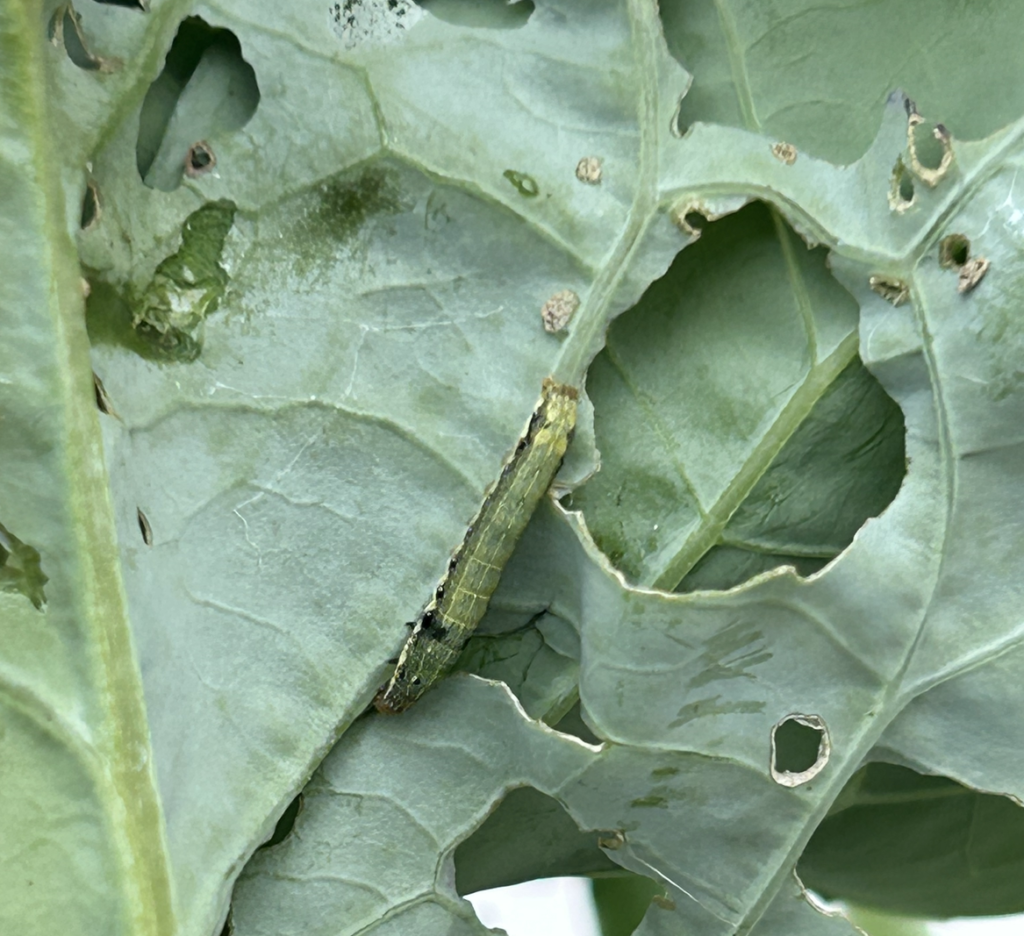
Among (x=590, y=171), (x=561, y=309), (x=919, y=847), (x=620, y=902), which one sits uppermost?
(x=590, y=171)

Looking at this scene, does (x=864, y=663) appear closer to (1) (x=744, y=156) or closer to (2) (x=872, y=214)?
(2) (x=872, y=214)

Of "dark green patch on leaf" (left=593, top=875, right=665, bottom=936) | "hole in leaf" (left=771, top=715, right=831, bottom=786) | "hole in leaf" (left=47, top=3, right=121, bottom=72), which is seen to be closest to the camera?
"hole in leaf" (left=47, top=3, right=121, bottom=72)

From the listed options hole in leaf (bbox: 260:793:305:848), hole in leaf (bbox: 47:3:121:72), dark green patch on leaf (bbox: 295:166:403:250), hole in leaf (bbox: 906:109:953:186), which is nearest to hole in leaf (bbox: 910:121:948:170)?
hole in leaf (bbox: 906:109:953:186)

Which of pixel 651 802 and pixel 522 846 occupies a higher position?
pixel 651 802

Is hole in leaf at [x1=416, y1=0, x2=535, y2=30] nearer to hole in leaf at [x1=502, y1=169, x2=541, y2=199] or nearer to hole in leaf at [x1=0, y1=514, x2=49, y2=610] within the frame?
hole in leaf at [x1=502, y1=169, x2=541, y2=199]

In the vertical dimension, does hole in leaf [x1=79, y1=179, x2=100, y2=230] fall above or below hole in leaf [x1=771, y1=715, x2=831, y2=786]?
above

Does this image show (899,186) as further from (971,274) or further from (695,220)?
(695,220)

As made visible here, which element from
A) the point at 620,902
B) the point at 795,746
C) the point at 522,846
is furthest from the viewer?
the point at 620,902

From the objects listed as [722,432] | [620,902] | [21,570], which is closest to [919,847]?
[620,902]
